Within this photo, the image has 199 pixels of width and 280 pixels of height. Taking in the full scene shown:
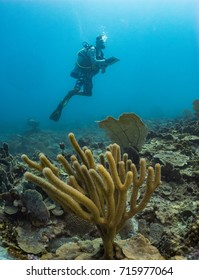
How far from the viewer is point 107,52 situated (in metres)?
137

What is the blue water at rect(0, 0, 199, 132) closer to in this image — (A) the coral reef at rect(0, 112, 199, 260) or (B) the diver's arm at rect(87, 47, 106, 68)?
(B) the diver's arm at rect(87, 47, 106, 68)

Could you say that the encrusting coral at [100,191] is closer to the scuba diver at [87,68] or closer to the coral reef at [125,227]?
the coral reef at [125,227]

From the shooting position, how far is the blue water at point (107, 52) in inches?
4107

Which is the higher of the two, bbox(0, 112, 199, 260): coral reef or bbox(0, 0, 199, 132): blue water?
bbox(0, 0, 199, 132): blue water

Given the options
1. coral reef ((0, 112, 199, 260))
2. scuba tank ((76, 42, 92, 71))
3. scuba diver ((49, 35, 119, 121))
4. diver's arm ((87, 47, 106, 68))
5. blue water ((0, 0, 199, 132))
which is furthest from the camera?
blue water ((0, 0, 199, 132))

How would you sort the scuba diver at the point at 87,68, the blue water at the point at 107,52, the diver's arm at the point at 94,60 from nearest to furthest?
the diver's arm at the point at 94,60
the scuba diver at the point at 87,68
the blue water at the point at 107,52

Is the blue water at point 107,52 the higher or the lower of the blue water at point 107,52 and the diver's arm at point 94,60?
the higher

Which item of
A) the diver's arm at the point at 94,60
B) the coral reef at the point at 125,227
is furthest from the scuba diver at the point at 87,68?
the coral reef at the point at 125,227

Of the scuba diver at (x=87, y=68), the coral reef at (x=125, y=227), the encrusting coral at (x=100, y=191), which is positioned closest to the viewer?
the encrusting coral at (x=100, y=191)

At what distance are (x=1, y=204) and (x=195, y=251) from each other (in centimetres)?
293

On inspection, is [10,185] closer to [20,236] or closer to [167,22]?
[20,236]

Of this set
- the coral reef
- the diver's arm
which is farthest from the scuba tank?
the coral reef

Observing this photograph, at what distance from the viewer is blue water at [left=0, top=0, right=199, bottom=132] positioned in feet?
342
